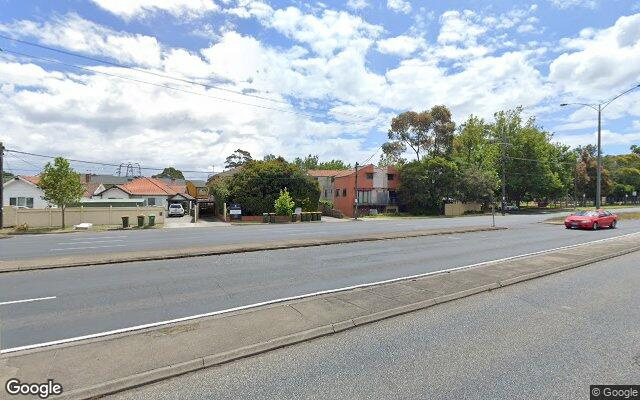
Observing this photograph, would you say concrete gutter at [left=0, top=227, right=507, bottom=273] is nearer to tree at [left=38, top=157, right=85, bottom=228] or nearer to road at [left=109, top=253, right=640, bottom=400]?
road at [left=109, top=253, right=640, bottom=400]

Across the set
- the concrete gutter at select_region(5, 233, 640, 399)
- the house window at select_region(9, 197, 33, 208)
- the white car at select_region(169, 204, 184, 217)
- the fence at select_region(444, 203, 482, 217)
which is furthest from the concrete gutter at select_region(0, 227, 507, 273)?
the house window at select_region(9, 197, 33, 208)

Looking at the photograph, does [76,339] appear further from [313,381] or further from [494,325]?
[494,325]

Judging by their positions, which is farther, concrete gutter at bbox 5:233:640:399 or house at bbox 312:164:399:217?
house at bbox 312:164:399:217

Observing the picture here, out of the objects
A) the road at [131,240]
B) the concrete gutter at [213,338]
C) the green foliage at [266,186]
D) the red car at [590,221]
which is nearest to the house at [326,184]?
the green foliage at [266,186]

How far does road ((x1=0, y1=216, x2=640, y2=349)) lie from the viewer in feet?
22.3

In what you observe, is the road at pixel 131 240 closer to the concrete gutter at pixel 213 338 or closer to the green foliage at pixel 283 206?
the concrete gutter at pixel 213 338

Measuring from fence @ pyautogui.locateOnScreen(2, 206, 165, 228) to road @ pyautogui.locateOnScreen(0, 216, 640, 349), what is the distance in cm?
2636

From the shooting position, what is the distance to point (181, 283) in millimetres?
9656

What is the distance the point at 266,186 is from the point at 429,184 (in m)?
25.2

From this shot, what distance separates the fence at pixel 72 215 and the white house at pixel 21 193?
1720cm

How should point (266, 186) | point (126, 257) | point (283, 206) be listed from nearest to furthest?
point (126, 257)
point (283, 206)
point (266, 186)

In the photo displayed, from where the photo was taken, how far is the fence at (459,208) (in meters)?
57.2

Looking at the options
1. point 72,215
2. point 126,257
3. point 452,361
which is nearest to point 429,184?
point 72,215

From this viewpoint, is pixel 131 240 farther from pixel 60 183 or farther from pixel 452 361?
pixel 452 361
